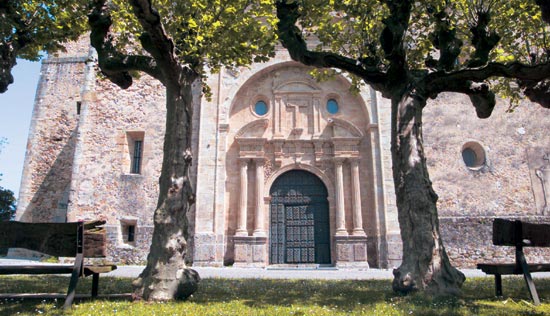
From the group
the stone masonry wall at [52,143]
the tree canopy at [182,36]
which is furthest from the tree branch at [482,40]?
the stone masonry wall at [52,143]

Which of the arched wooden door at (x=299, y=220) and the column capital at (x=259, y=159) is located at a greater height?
the column capital at (x=259, y=159)

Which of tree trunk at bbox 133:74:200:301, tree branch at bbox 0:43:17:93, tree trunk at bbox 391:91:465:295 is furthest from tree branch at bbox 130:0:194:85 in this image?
tree trunk at bbox 391:91:465:295

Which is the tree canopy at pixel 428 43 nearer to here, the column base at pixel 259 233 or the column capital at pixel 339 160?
the column capital at pixel 339 160

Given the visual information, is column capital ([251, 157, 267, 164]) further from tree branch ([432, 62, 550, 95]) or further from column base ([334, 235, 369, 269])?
tree branch ([432, 62, 550, 95])

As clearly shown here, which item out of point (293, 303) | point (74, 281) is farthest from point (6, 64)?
point (293, 303)

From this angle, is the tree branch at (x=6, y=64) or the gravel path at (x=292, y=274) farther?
the gravel path at (x=292, y=274)

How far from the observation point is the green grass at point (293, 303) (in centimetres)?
415

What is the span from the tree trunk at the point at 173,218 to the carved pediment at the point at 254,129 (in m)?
7.71

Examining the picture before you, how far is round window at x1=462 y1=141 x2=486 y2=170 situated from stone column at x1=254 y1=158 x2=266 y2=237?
771cm

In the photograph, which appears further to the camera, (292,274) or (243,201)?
(243,201)

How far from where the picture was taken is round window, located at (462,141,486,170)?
1420 centimetres

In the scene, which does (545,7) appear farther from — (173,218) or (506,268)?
(173,218)

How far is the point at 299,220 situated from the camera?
13898 mm

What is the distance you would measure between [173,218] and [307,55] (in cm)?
392
